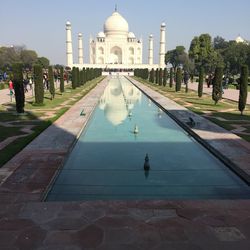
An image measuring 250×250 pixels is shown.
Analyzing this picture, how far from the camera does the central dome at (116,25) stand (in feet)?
222

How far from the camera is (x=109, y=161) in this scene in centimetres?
571

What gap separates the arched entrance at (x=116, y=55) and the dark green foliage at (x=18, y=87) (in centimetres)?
6065

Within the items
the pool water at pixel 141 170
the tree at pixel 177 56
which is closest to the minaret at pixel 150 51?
the tree at pixel 177 56

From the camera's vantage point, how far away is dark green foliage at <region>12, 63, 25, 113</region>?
1055cm

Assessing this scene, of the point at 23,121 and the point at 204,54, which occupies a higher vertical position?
the point at 204,54

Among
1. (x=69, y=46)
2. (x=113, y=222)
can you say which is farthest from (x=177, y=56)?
(x=113, y=222)

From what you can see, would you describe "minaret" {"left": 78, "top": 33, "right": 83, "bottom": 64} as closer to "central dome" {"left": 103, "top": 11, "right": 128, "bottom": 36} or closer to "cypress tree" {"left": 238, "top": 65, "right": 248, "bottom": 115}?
"central dome" {"left": 103, "top": 11, "right": 128, "bottom": 36}

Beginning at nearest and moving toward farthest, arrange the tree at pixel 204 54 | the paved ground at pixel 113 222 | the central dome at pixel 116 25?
the paved ground at pixel 113 222 → the tree at pixel 204 54 → the central dome at pixel 116 25

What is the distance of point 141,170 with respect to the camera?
5250 mm

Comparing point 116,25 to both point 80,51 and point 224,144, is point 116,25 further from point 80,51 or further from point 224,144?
point 224,144

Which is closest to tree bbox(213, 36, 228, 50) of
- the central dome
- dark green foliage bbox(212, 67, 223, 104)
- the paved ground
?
the central dome

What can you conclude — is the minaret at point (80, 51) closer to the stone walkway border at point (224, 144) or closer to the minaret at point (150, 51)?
the minaret at point (150, 51)

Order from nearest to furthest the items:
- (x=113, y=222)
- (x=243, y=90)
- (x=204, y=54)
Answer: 1. (x=113, y=222)
2. (x=243, y=90)
3. (x=204, y=54)

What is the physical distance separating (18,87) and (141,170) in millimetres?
6913
